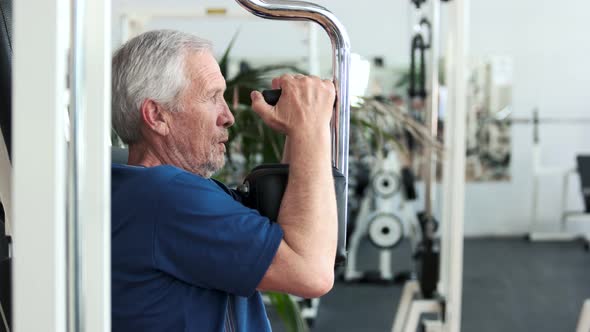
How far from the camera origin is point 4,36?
834 millimetres

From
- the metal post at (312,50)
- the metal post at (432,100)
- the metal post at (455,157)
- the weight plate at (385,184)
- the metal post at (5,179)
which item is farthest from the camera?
the weight plate at (385,184)

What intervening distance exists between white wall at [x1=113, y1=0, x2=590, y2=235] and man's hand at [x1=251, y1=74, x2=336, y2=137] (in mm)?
5705

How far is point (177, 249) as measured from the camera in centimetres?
87

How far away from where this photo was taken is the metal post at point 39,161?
0.53m

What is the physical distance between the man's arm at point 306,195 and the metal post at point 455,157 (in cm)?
169

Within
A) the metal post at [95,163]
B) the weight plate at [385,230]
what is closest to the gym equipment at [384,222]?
the weight plate at [385,230]

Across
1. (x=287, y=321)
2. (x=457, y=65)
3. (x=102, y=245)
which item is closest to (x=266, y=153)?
(x=287, y=321)

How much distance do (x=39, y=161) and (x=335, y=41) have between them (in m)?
0.45

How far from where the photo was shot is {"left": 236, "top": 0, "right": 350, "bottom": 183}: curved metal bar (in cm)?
82

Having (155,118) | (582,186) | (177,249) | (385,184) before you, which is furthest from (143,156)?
(582,186)

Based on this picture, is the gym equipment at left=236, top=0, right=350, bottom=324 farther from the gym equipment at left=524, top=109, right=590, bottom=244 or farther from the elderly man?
the gym equipment at left=524, top=109, right=590, bottom=244

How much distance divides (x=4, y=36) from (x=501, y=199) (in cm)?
658

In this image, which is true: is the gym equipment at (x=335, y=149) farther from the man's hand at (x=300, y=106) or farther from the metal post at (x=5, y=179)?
the metal post at (x=5, y=179)

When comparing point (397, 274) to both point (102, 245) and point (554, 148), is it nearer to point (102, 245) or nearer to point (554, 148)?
point (554, 148)
